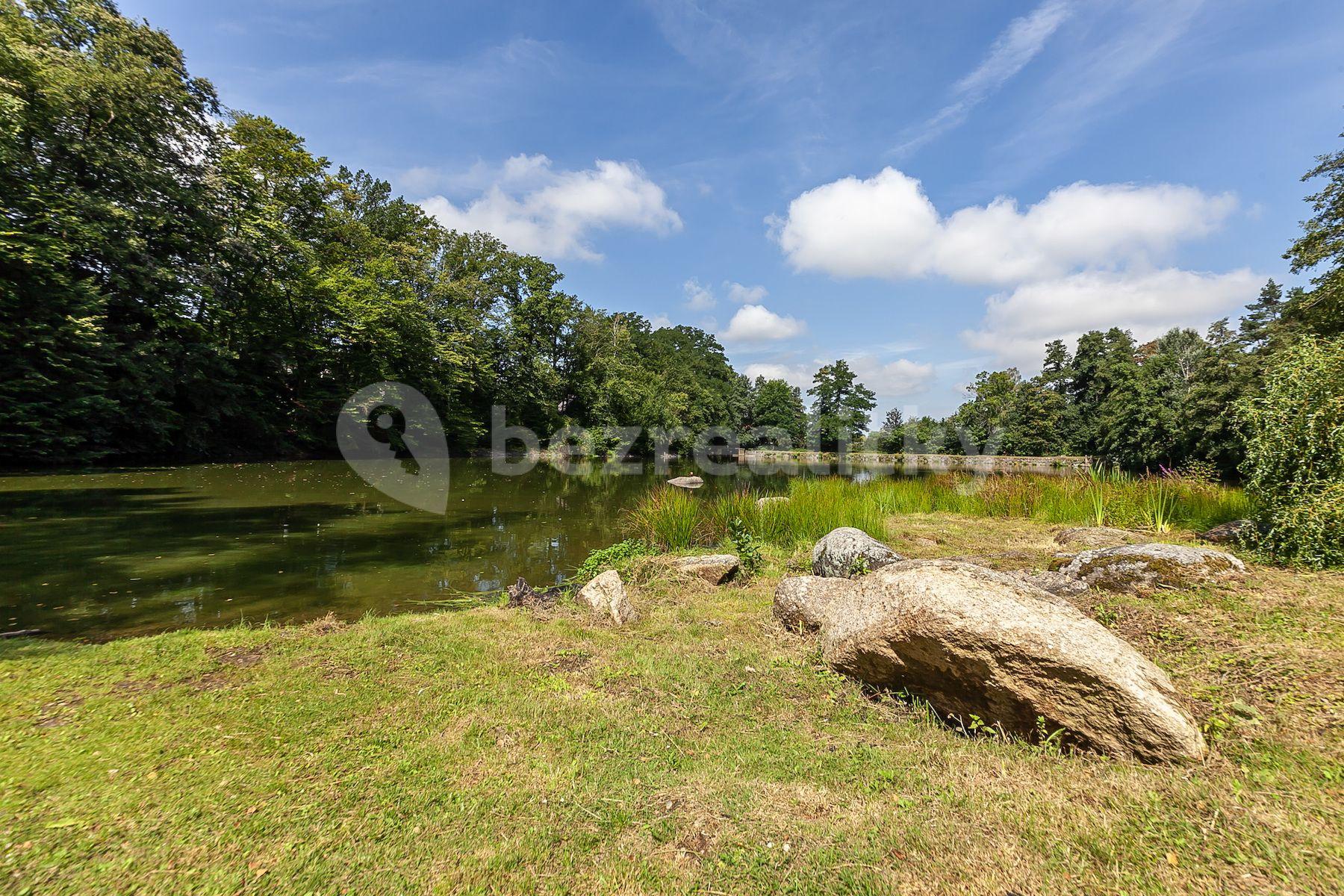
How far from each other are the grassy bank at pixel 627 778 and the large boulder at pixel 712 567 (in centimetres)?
281

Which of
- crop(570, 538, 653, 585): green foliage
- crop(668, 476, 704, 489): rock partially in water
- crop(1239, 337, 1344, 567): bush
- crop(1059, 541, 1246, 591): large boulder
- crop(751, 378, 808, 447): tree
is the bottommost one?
crop(570, 538, 653, 585): green foliage

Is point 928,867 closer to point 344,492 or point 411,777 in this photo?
point 411,777

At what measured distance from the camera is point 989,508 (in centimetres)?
1312

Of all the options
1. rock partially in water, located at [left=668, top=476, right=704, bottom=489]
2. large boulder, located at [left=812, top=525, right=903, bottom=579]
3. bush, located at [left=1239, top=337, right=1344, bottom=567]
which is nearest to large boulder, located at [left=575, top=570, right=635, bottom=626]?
large boulder, located at [left=812, top=525, right=903, bottom=579]

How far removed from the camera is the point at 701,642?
522 cm

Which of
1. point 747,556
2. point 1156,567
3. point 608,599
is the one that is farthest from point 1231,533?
point 608,599

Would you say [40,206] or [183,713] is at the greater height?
[40,206]

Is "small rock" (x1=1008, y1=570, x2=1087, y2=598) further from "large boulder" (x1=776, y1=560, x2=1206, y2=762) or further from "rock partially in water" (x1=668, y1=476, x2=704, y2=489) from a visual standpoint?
"rock partially in water" (x1=668, y1=476, x2=704, y2=489)

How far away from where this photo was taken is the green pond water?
6.04 m

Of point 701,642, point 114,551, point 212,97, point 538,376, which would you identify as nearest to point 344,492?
point 114,551

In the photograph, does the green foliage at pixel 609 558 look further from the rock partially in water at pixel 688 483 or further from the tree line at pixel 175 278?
the tree line at pixel 175 278

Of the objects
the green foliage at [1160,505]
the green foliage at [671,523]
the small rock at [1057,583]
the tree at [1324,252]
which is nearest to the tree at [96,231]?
the green foliage at [671,523]

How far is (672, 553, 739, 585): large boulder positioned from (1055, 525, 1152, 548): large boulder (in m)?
6.04

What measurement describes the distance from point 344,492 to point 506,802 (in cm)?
1661
